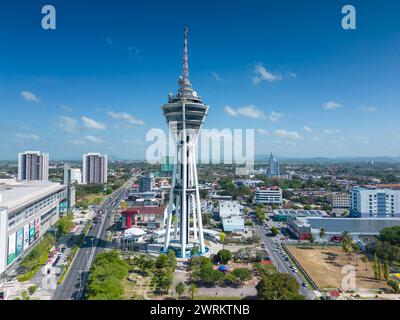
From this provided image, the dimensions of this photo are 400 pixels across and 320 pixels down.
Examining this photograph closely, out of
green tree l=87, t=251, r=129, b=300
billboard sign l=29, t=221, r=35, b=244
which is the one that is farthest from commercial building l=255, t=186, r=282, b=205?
billboard sign l=29, t=221, r=35, b=244

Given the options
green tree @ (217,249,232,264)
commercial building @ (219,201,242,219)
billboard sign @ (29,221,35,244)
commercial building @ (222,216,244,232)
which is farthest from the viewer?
commercial building @ (219,201,242,219)

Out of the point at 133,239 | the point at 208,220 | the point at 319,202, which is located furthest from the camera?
the point at 319,202

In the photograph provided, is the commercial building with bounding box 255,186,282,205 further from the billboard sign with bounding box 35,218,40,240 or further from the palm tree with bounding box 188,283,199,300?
the billboard sign with bounding box 35,218,40,240

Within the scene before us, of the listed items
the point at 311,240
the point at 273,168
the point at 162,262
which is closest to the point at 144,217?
the point at 162,262

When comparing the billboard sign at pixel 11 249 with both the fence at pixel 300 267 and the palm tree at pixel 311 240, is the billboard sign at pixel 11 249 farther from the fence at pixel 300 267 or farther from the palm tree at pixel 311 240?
the palm tree at pixel 311 240
